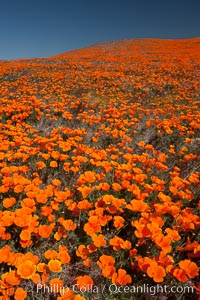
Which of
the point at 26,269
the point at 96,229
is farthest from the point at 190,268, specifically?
the point at 26,269

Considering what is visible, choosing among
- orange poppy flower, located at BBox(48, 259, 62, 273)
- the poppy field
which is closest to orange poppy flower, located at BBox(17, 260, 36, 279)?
the poppy field

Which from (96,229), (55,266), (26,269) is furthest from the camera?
(96,229)

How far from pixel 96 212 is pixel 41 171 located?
1.80 metres

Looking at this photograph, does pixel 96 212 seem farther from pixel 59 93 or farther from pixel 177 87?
pixel 177 87

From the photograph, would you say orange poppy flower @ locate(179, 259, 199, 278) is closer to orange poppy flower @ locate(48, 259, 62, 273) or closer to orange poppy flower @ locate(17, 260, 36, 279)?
orange poppy flower @ locate(48, 259, 62, 273)

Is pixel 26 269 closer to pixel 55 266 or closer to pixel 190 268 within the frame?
pixel 55 266

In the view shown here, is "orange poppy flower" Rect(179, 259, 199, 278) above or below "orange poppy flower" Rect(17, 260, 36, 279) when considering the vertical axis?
below

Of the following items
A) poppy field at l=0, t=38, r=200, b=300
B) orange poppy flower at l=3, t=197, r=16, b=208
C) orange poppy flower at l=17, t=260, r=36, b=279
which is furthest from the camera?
orange poppy flower at l=3, t=197, r=16, b=208

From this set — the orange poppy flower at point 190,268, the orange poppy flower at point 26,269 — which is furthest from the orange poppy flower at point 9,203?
the orange poppy flower at point 190,268

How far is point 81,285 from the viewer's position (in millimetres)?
2311

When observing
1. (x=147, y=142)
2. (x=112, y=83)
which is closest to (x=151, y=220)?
(x=147, y=142)

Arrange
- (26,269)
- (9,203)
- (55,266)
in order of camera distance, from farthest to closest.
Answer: (9,203), (55,266), (26,269)

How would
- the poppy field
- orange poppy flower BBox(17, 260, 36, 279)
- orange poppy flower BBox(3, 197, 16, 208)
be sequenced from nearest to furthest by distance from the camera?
1. orange poppy flower BBox(17, 260, 36, 279)
2. the poppy field
3. orange poppy flower BBox(3, 197, 16, 208)

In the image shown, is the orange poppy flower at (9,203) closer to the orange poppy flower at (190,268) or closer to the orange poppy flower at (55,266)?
the orange poppy flower at (55,266)
